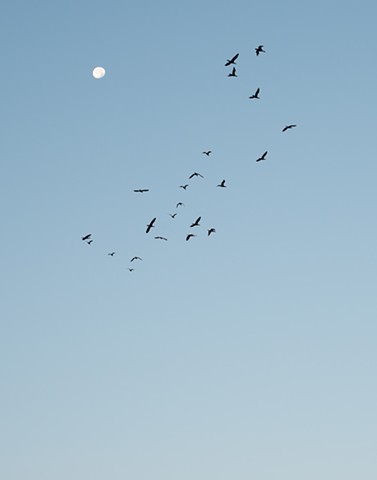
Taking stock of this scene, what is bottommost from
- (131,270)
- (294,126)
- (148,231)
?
(148,231)

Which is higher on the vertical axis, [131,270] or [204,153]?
[204,153]

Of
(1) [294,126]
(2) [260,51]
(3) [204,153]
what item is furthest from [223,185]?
(2) [260,51]

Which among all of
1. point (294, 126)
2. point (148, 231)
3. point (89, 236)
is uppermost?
point (294, 126)

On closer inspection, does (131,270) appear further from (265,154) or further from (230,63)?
(230,63)

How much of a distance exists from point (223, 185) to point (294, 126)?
46.0 feet

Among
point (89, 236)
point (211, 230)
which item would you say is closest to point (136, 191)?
point (211, 230)

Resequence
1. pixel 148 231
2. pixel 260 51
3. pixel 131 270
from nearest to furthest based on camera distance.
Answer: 1. pixel 148 231
2. pixel 260 51
3. pixel 131 270

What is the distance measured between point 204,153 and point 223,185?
6.11 metres

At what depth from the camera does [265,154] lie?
105750 millimetres

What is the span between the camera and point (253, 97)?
99.9 m

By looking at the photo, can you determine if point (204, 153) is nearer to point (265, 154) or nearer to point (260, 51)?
point (265, 154)

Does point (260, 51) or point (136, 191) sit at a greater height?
point (260, 51)

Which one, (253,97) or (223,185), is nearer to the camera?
(253,97)

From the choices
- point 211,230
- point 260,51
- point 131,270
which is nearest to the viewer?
point 260,51
